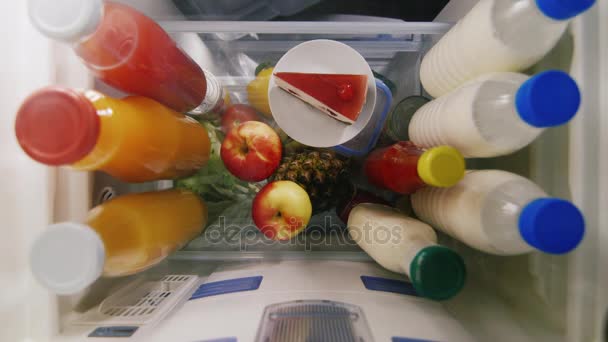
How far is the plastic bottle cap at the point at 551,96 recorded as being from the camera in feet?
1.26

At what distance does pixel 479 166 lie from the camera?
0.63 m

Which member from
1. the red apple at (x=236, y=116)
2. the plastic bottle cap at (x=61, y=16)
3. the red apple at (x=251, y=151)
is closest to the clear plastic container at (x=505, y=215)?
the red apple at (x=251, y=151)

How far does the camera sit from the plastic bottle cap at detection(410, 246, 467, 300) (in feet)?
1.40

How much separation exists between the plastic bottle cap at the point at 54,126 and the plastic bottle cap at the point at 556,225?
0.50 metres

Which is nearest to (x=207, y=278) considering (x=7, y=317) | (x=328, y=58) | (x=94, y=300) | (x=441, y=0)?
(x=94, y=300)

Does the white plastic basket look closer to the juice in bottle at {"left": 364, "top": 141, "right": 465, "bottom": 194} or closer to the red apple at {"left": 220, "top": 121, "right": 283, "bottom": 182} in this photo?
the red apple at {"left": 220, "top": 121, "right": 283, "bottom": 182}

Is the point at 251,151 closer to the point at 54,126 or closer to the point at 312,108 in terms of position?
the point at 312,108

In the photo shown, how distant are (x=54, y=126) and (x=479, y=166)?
0.64 m

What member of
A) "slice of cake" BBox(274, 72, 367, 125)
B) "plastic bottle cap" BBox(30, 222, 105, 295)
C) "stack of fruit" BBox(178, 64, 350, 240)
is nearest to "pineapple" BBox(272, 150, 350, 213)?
"stack of fruit" BBox(178, 64, 350, 240)

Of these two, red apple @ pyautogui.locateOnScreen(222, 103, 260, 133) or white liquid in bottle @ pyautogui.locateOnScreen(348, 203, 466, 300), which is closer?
white liquid in bottle @ pyautogui.locateOnScreen(348, 203, 466, 300)

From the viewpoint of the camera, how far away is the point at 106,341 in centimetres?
49

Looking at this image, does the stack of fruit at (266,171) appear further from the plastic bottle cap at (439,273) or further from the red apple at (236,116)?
the plastic bottle cap at (439,273)

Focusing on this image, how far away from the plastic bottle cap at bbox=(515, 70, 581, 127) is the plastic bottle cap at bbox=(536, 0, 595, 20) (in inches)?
2.9

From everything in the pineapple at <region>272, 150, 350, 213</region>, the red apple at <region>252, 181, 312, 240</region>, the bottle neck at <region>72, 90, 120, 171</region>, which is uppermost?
the bottle neck at <region>72, 90, 120, 171</region>
